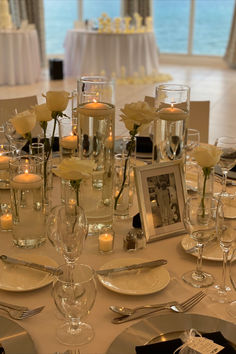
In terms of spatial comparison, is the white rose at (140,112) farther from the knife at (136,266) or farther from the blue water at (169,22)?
the blue water at (169,22)

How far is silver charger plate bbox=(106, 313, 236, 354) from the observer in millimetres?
1046

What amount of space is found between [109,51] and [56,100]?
683cm

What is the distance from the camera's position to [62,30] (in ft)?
67.2

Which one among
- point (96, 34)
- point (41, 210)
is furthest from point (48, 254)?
point (96, 34)

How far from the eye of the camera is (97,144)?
57.8 inches

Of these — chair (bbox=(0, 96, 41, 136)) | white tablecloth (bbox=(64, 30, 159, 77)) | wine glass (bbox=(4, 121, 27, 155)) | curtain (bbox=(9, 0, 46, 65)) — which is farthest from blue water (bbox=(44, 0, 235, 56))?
wine glass (bbox=(4, 121, 27, 155))

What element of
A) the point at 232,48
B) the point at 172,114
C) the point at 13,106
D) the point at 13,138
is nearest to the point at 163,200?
the point at 172,114

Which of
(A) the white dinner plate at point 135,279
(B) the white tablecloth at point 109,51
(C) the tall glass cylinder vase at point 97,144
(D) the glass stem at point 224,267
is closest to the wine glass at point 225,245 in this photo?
(D) the glass stem at point 224,267

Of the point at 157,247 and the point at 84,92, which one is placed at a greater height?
the point at 84,92

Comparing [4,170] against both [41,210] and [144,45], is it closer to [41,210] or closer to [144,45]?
[41,210]

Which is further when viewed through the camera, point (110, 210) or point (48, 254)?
point (110, 210)

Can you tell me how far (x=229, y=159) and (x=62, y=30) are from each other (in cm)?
1980

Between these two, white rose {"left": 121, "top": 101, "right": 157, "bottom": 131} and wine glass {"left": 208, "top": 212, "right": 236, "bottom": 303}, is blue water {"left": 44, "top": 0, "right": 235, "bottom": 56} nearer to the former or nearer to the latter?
white rose {"left": 121, "top": 101, "right": 157, "bottom": 131}

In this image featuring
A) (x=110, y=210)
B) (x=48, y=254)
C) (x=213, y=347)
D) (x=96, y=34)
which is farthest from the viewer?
(x=96, y=34)
